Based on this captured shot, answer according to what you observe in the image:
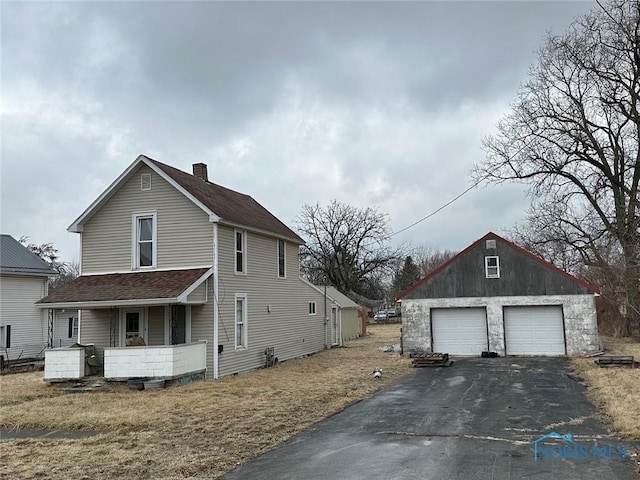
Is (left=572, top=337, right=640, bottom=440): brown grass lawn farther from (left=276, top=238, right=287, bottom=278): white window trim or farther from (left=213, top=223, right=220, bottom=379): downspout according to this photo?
(left=276, top=238, right=287, bottom=278): white window trim

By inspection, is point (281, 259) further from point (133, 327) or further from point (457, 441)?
point (457, 441)

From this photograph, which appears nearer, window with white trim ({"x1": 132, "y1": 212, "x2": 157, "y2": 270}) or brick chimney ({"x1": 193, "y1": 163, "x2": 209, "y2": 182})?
window with white trim ({"x1": 132, "y1": 212, "x2": 157, "y2": 270})

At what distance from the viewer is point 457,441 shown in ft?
28.4

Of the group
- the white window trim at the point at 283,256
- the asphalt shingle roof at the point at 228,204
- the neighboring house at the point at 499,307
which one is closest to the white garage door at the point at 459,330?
the neighboring house at the point at 499,307

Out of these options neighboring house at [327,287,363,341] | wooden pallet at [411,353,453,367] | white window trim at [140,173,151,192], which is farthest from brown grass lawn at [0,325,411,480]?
neighboring house at [327,287,363,341]

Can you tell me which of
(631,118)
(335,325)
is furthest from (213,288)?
(631,118)

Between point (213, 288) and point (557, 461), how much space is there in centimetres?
1218

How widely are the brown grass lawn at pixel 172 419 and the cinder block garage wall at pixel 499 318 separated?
435 centimetres

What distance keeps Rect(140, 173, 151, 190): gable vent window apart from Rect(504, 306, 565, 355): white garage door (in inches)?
567

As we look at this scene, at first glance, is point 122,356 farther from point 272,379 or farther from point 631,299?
point 631,299

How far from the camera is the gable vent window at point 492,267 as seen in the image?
73.4 feet

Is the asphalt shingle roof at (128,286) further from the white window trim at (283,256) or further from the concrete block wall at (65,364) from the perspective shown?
the white window trim at (283,256)

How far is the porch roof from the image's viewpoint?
16.1 meters

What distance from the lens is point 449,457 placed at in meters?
7.70
